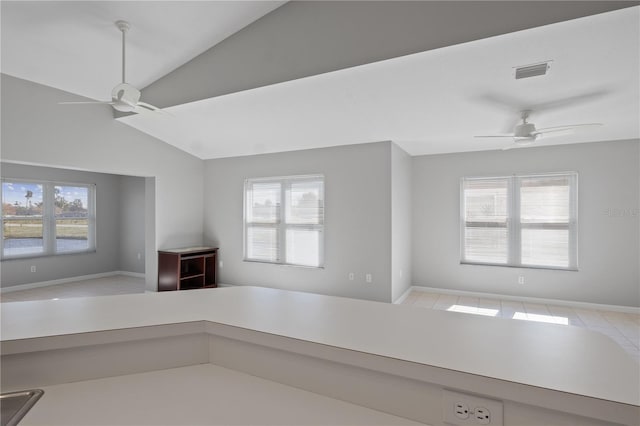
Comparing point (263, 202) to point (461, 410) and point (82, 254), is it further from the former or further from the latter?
point (461, 410)

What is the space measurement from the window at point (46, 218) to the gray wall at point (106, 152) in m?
2.41

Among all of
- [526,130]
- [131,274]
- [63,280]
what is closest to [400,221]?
[526,130]

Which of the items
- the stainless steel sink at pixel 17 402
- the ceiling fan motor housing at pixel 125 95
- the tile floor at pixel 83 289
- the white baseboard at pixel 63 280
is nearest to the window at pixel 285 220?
the tile floor at pixel 83 289

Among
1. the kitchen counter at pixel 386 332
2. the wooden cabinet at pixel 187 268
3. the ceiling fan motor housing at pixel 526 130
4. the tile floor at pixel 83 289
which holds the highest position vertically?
the ceiling fan motor housing at pixel 526 130

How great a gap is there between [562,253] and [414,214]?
230 centimetres

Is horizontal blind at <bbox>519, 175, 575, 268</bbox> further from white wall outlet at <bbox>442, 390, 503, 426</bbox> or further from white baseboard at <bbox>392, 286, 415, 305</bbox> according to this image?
white wall outlet at <bbox>442, 390, 503, 426</bbox>

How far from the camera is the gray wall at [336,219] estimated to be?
15.9 ft

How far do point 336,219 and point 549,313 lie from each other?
A: 3.33 m

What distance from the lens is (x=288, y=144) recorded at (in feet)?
17.5

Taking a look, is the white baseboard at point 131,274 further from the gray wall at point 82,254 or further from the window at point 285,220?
the window at point 285,220

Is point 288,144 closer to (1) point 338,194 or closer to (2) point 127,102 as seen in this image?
(1) point 338,194

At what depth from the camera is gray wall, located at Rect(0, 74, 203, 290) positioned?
13.2 feet

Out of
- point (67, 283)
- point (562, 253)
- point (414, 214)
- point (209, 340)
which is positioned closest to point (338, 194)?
point (414, 214)

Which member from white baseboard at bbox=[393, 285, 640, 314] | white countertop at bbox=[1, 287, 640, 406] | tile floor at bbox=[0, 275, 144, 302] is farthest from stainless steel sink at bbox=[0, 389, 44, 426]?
tile floor at bbox=[0, 275, 144, 302]
